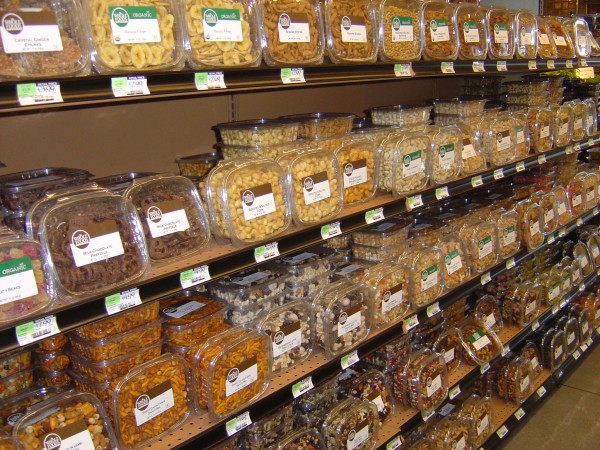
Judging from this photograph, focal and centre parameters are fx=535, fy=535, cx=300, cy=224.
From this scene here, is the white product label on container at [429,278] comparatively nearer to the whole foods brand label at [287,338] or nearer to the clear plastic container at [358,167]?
the clear plastic container at [358,167]

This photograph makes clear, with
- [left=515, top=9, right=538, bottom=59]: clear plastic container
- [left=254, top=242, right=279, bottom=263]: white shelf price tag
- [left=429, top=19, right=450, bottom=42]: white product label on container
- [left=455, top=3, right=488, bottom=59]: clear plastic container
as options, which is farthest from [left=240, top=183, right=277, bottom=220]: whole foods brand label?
[left=515, top=9, right=538, bottom=59]: clear plastic container

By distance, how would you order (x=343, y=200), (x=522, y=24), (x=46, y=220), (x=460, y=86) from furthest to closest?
(x=460, y=86), (x=522, y=24), (x=343, y=200), (x=46, y=220)

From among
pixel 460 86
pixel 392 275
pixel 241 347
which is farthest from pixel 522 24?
pixel 241 347

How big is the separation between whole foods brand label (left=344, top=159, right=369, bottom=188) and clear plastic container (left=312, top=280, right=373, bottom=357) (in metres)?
0.37

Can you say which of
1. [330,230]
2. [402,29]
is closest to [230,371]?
[330,230]

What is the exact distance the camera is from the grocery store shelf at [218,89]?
1094 mm

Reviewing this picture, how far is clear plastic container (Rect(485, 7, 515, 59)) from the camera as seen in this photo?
2432mm

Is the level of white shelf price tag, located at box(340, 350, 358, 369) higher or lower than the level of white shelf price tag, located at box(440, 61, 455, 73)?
lower

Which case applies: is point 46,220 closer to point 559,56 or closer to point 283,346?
point 283,346

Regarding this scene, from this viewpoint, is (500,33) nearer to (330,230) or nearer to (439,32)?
(439,32)

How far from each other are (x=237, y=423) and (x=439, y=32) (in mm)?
1649

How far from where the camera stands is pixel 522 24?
105 inches

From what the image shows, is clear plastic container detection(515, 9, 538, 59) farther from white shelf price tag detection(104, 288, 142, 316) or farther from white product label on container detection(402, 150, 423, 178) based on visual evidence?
white shelf price tag detection(104, 288, 142, 316)

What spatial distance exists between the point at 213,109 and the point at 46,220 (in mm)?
1096
